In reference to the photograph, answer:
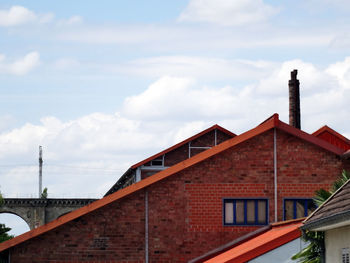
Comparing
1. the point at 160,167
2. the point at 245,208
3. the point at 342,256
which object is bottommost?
the point at 342,256

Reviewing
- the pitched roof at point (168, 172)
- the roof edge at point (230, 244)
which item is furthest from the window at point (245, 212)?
the pitched roof at point (168, 172)

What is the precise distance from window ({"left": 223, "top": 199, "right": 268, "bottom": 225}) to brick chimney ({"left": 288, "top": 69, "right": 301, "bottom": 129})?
16.5 m

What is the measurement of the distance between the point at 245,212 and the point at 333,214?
12.2 metres

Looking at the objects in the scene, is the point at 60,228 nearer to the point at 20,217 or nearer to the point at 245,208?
the point at 245,208

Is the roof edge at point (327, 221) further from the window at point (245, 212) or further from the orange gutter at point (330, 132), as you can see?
the orange gutter at point (330, 132)

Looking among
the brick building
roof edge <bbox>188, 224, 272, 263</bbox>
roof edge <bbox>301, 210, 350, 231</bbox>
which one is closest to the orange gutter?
the brick building

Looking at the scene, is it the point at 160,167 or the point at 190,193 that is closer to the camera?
the point at 190,193

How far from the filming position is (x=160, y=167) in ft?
145

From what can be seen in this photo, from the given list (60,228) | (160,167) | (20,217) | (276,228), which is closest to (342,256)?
(276,228)

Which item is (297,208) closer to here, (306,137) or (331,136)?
(306,137)

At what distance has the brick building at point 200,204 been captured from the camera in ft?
83.6

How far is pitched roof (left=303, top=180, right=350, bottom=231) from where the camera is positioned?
13.6m

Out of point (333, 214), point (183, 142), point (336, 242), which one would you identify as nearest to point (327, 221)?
point (333, 214)

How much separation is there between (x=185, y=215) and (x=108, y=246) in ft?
8.73
